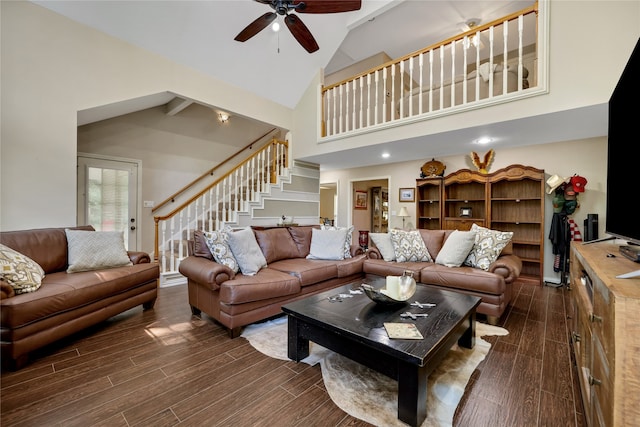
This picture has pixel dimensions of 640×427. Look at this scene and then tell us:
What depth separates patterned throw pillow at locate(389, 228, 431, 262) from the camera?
3561mm

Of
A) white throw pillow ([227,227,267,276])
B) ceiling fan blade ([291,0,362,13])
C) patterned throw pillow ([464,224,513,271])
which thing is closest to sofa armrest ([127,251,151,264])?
white throw pillow ([227,227,267,276])

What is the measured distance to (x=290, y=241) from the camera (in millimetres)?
3801

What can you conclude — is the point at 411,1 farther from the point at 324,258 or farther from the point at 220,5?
the point at 324,258

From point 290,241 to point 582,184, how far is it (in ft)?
14.4

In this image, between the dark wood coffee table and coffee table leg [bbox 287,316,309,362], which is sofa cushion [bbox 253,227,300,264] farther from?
coffee table leg [bbox 287,316,309,362]

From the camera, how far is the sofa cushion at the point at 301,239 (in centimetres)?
385

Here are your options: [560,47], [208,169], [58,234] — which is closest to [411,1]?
[560,47]

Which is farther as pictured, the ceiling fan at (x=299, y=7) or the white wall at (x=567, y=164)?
the white wall at (x=567, y=164)

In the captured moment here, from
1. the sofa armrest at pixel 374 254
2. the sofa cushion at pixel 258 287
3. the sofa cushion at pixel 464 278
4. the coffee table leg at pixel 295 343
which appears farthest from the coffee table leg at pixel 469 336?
the sofa armrest at pixel 374 254

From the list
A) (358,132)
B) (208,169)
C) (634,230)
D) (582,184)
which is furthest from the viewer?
(208,169)

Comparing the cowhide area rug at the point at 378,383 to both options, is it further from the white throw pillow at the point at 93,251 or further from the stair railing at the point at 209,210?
the stair railing at the point at 209,210

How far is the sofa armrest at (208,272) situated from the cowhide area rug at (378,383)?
558 mm

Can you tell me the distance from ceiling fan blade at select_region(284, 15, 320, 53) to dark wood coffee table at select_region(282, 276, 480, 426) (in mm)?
2761

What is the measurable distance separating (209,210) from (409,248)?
10.9 feet
